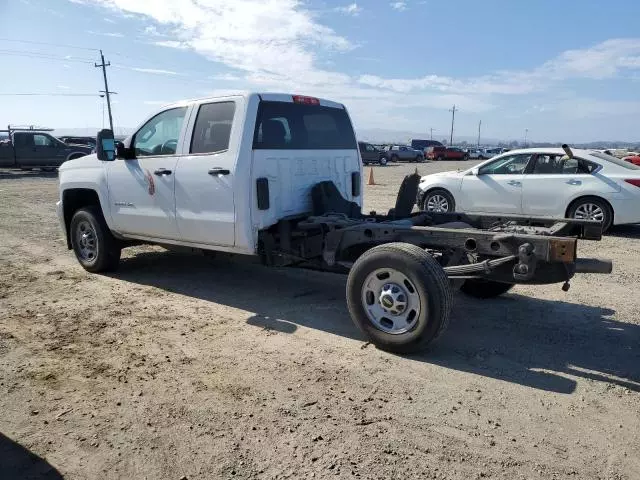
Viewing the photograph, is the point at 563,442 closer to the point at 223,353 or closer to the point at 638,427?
the point at 638,427

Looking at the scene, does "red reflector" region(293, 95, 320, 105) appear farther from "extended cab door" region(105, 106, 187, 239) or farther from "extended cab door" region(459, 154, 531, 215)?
"extended cab door" region(459, 154, 531, 215)

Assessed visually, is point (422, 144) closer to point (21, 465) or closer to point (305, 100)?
point (305, 100)

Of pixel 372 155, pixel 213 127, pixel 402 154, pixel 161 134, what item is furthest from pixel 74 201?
pixel 402 154

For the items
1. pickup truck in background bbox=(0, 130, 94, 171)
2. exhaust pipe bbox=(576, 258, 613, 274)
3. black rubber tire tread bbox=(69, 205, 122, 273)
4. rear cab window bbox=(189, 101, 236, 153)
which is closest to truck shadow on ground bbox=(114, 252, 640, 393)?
black rubber tire tread bbox=(69, 205, 122, 273)

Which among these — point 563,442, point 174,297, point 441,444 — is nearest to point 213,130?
point 174,297

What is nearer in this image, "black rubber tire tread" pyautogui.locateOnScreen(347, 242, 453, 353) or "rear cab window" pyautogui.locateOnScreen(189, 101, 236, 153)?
"black rubber tire tread" pyautogui.locateOnScreen(347, 242, 453, 353)

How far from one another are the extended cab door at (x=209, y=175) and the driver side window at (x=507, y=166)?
6.81 metres

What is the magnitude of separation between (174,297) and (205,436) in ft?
10.1

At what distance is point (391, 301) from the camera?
4.33 metres

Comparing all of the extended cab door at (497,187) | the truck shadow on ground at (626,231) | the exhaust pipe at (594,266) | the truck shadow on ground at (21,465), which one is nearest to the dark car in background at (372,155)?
the extended cab door at (497,187)

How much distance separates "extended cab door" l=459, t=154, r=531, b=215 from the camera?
10336 mm

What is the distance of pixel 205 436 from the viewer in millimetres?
3199

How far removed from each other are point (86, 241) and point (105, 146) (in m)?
1.51

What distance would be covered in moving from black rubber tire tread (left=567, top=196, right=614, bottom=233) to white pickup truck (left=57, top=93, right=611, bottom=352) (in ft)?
15.9
